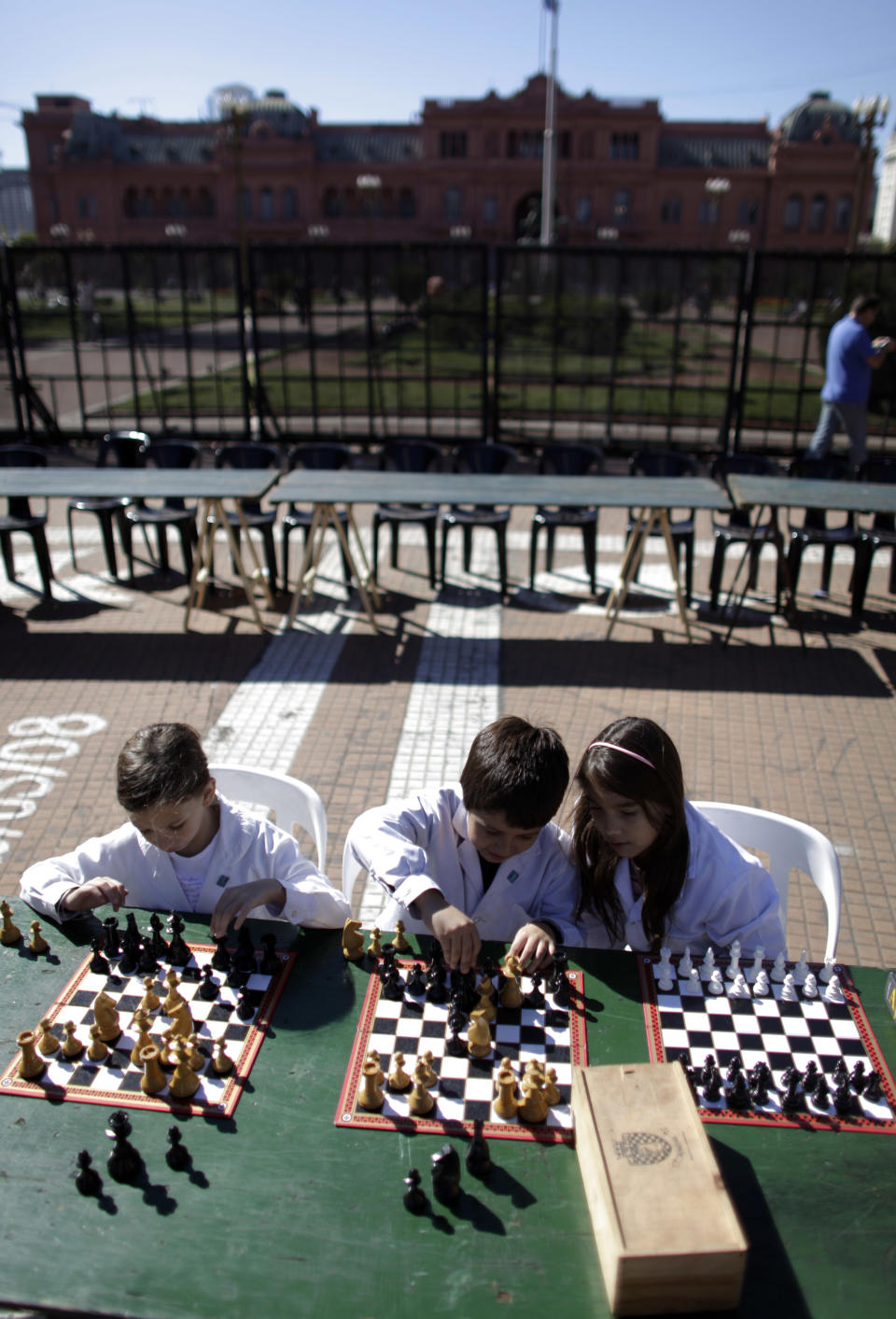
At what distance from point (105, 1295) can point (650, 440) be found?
1347 centimetres

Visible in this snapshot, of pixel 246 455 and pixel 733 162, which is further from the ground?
pixel 733 162

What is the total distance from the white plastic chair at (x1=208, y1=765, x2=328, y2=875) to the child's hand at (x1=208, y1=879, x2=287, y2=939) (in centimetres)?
87

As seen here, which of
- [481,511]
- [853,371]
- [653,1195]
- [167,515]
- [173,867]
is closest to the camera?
[653,1195]

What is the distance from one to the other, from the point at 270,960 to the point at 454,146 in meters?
73.0

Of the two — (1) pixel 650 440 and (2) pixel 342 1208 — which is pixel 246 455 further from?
(2) pixel 342 1208

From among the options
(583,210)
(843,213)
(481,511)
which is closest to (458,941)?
(481,511)

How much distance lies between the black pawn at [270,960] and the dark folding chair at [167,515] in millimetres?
6173

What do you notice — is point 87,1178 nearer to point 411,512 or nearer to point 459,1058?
point 459,1058

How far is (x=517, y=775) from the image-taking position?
101 inches

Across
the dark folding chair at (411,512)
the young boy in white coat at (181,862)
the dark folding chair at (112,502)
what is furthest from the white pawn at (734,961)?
the dark folding chair at (112,502)

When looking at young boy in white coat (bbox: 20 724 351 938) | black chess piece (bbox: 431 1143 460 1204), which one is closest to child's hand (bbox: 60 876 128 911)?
young boy in white coat (bbox: 20 724 351 938)

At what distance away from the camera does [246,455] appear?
9453mm

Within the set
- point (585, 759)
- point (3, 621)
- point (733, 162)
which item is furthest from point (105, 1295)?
point (733, 162)

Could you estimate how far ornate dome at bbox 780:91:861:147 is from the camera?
2576 inches
